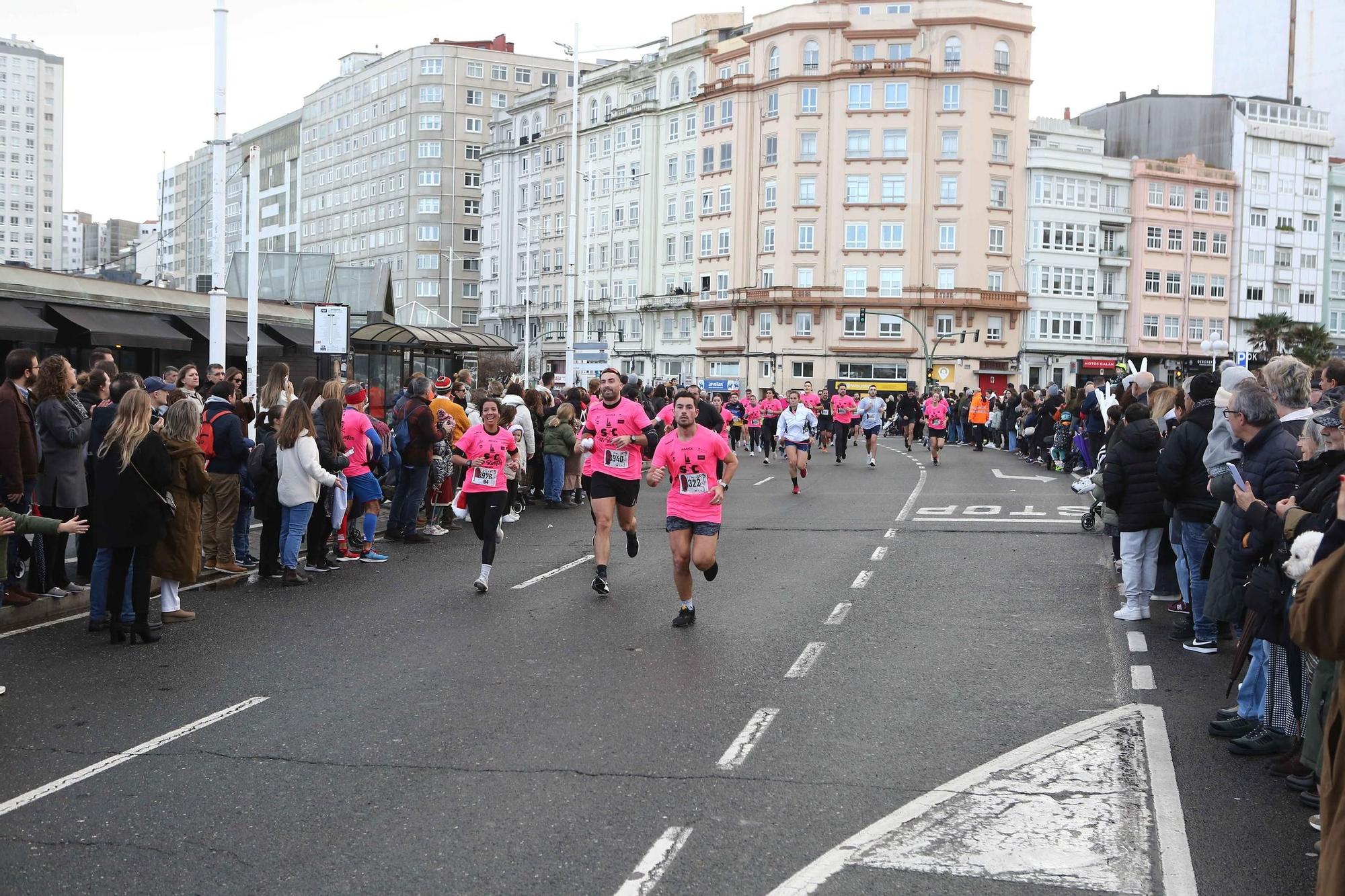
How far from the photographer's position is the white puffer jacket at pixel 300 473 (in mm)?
12672

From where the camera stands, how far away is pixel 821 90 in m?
83.9

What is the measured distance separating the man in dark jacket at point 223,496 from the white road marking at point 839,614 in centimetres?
590

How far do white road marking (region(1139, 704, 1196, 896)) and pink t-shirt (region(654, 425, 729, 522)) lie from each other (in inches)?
158

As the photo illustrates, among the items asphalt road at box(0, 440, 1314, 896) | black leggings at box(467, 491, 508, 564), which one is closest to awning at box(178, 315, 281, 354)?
black leggings at box(467, 491, 508, 564)

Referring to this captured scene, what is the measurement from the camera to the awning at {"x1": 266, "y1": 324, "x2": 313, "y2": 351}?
32531mm

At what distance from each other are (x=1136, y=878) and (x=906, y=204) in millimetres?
79803

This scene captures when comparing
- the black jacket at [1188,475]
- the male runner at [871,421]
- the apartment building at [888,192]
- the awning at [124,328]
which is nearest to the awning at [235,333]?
the awning at [124,328]

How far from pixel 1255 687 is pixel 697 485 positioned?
4773mm

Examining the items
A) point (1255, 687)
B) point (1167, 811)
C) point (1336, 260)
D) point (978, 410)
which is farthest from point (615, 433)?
point (1336, 260)

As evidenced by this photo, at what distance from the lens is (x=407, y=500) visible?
55.1ft

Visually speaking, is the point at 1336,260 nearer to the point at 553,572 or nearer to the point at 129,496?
the point at 553,572

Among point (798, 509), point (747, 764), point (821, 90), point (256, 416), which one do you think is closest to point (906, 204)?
point (821, 90)

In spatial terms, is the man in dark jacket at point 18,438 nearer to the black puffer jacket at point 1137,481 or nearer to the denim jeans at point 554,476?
the black puffer jacket at point 1137,481

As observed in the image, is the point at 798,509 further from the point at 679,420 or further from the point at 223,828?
the point at 223,828
